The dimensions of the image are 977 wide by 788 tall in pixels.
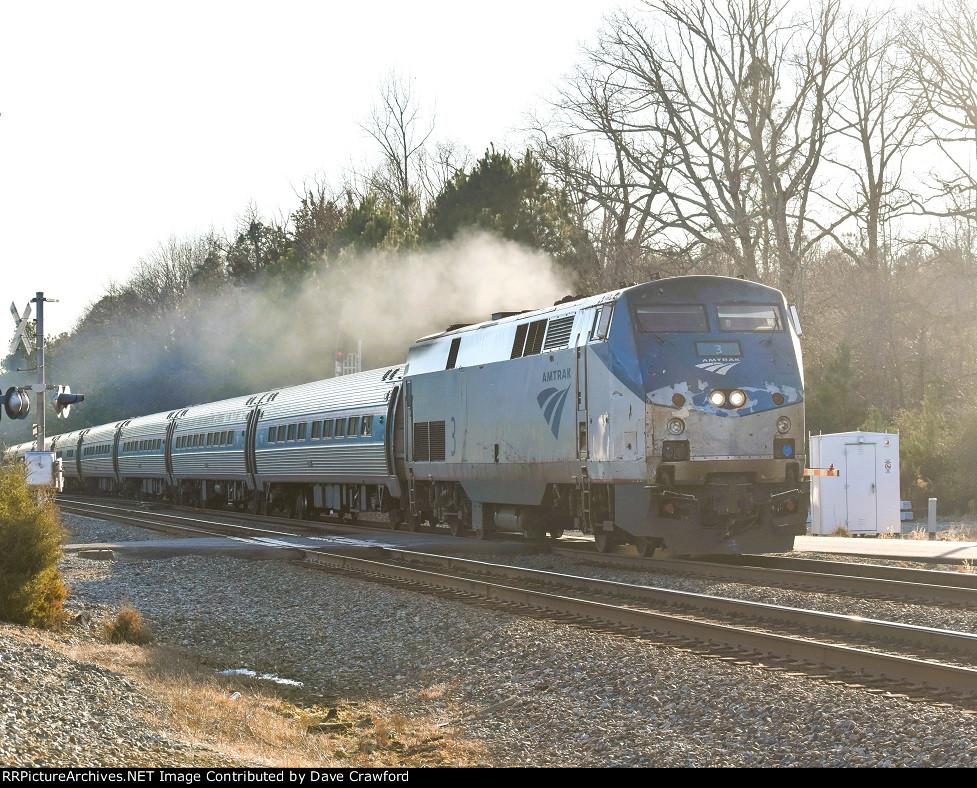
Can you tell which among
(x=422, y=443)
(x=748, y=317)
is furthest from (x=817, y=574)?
(x=422, y=443)

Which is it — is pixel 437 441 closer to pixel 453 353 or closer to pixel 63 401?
pixel 453 353

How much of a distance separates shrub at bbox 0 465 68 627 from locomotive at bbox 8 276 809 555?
21.6 ft

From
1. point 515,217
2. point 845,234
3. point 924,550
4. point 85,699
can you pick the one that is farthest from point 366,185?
point 85,699

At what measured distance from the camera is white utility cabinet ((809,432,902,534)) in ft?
78.2

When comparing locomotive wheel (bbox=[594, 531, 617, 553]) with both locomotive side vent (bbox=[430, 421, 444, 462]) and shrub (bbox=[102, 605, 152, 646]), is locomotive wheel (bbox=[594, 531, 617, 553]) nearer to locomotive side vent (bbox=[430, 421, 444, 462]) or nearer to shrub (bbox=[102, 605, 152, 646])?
locomotive side vent (bbox=[430, 421, 444, 462])

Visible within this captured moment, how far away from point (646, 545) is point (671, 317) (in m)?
3.22

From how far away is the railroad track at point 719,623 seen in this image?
832 centimetres

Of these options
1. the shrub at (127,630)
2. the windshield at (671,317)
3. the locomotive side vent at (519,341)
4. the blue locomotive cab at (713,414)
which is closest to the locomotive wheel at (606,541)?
the blue locomotive cab at (713,414)

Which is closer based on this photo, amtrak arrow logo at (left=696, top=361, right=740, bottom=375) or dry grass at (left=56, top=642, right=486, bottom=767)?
dry grass at (left=56, top=642, right=486, bottom=767)

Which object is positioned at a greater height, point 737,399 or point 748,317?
point 748,317

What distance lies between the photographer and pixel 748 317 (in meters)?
15.8
